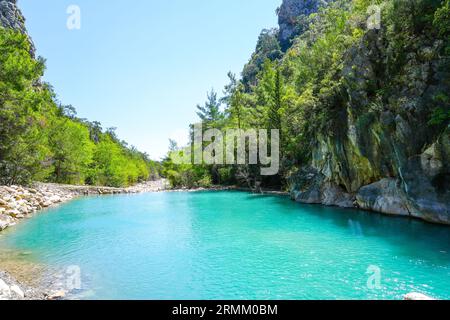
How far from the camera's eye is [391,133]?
18.7 m

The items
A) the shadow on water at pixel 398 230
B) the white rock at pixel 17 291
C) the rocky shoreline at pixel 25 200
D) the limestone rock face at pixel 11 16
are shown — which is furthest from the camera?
the limestone rock face at pixel 11 16

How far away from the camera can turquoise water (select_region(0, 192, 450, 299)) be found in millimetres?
9477

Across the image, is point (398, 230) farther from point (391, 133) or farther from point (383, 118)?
point (383, 118)

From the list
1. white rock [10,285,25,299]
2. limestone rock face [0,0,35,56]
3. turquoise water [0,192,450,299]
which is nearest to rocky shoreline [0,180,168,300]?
white rock [10,285,25,299]

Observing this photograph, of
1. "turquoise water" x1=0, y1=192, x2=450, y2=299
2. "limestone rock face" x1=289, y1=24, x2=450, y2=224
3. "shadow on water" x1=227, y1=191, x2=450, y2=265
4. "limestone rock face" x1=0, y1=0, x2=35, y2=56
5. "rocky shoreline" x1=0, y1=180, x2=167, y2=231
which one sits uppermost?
"limestone rock face" x1=0, y1=0, x2=35, y2=56

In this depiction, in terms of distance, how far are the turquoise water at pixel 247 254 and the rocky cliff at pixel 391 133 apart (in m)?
1.73

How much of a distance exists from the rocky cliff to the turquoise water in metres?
1.73

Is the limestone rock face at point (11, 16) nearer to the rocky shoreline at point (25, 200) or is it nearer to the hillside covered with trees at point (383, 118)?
the rocky shoreline at point (25, 200)

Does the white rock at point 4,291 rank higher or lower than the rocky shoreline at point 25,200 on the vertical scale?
lower

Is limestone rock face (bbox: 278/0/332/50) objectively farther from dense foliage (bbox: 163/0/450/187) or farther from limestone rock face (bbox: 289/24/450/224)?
limestone rock face (bbox: 289/24/450/224)

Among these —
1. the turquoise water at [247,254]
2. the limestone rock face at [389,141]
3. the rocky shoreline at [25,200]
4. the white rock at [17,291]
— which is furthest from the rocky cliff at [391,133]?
the rocky shoreline at [25,200]

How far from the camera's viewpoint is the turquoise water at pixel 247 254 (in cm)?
948
